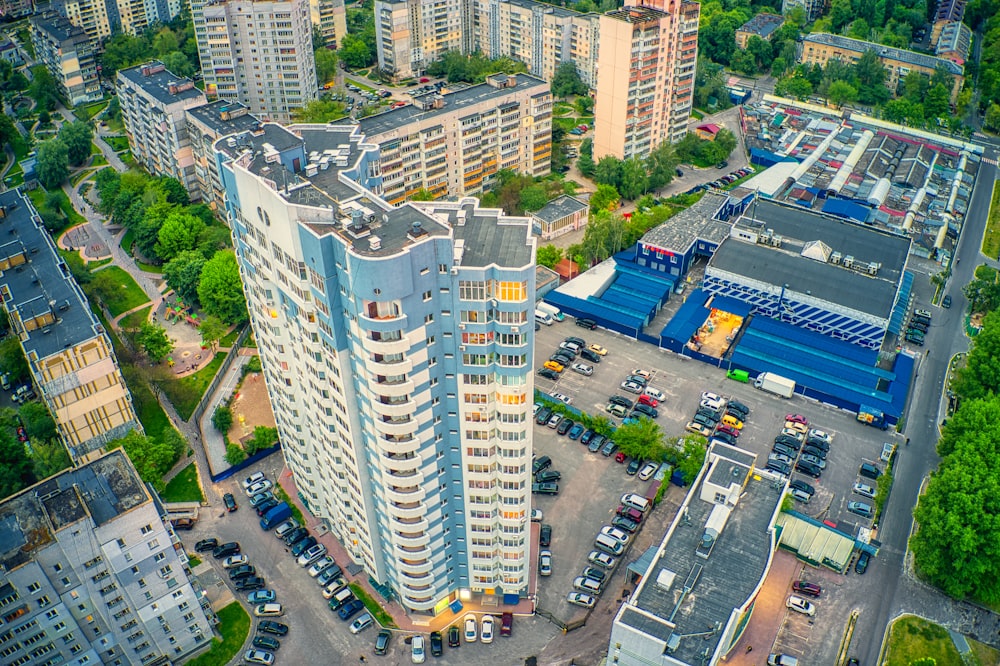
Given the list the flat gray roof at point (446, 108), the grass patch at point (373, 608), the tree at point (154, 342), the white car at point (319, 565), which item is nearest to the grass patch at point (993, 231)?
the flat gray roof at point (446, 108)

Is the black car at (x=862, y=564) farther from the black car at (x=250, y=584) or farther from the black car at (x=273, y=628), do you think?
the black car at (x=250, y=584)

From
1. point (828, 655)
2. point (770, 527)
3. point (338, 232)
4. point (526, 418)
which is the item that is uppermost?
point (338, 232)

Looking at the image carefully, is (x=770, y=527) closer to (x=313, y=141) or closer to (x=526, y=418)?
(x=526, y=418)

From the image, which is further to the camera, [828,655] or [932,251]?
[932,251]

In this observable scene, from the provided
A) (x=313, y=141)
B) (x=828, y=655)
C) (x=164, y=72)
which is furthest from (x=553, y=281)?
(x=164, y=72)

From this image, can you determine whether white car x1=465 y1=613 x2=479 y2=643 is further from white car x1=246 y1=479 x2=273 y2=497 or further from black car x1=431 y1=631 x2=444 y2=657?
white car x1=246 y1=479 x2=273 y2=497

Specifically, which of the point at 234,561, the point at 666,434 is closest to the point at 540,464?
the point at 666,434
